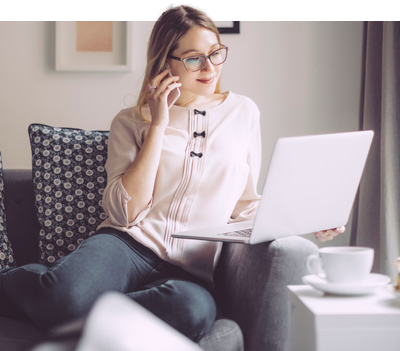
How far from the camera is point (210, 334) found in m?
1.11

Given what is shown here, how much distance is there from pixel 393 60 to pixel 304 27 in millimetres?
439

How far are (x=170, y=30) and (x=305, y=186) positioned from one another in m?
0.72

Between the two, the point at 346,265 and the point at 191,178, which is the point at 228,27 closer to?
the point at 191,178

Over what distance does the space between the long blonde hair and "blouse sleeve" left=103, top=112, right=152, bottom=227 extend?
0.09 metres

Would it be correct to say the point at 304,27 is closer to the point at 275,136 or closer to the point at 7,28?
the point at 275,136

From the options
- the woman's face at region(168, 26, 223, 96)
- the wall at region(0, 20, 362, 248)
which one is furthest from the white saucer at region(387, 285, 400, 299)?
the wall at region(0, 20, 362, 248)

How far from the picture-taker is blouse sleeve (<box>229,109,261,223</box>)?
59.4 inches

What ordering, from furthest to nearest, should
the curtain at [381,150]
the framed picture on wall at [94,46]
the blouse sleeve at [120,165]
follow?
the framed picture on wall at [94,46], the curtain at [381,150], the blouse sleeve at [120,165]

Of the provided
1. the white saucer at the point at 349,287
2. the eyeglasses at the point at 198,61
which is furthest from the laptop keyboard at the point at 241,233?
the eyeglasses at the point at 198,61

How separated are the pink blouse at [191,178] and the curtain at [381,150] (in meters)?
0.59

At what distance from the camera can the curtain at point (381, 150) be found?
1829mm

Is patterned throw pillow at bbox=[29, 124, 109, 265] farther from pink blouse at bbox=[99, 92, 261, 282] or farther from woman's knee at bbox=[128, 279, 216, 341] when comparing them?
woman's knee at bbox=[128, 279, 216, 341]

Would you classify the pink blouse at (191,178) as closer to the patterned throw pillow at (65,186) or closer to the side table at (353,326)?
the patterned throw pillow at (65,186)

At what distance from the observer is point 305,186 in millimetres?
1064
